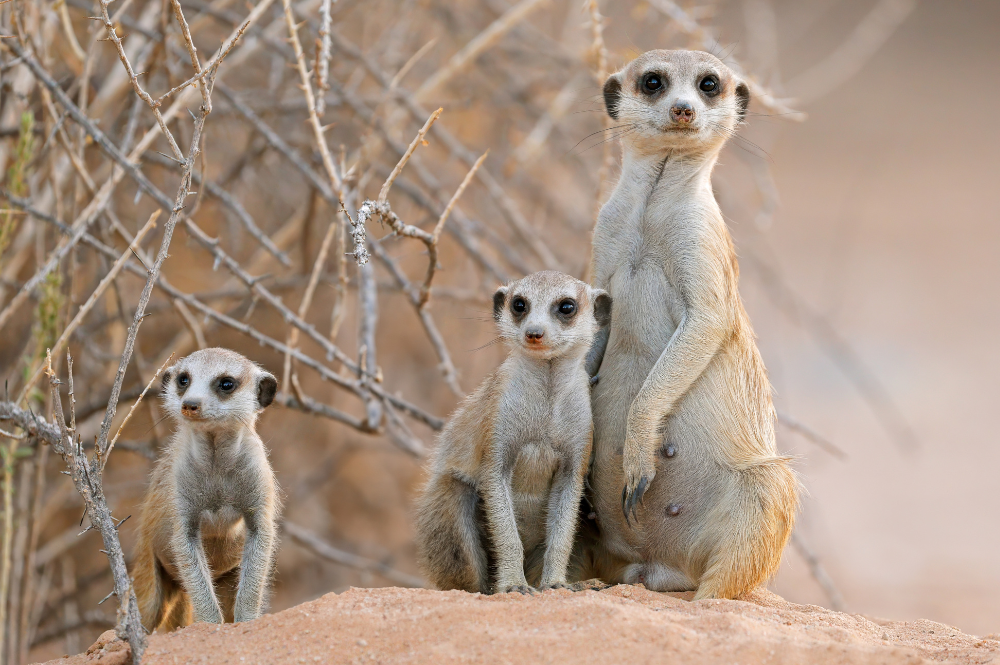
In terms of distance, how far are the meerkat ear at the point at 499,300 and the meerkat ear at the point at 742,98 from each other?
113cm

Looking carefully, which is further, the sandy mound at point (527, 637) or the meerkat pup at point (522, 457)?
the meerkat pup at point (522, 457)

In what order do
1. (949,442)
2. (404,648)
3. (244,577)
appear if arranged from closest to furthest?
(404,648), (244,577), (949,442)

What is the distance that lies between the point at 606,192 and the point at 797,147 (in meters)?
9.95

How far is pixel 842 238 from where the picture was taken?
12.7m

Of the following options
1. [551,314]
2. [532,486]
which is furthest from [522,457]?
[551,314]

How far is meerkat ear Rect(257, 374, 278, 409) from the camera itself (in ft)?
10.7

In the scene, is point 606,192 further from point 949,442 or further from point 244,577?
point 949,442

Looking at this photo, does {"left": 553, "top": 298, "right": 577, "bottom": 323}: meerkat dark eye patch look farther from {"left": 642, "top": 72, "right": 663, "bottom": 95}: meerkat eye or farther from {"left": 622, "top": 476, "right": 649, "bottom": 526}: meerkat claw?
{"left": 642, "top": 72, "right": 663, "bottom": 95}: meerkat eye

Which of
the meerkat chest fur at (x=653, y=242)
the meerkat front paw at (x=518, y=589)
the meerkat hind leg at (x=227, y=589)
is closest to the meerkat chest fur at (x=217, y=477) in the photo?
the meerkat hind leg at (x=227, y=589)

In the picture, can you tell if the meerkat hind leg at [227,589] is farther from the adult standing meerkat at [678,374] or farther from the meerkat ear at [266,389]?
the adult standing meerkat at [678,374]

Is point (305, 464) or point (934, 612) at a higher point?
point (305, 464)

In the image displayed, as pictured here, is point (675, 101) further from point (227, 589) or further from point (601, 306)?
point (227, 589)

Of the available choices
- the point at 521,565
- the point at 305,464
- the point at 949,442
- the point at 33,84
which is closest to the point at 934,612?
the point at 949,442

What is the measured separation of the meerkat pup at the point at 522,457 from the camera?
10.5ft
